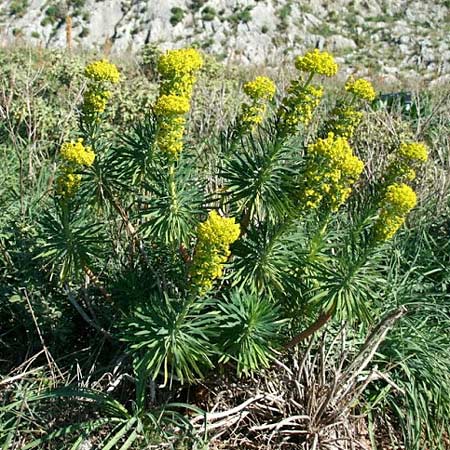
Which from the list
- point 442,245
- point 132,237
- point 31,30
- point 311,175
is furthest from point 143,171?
point 31,30

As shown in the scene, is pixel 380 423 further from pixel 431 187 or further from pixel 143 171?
pixel 431 187

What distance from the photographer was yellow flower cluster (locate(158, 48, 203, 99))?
7.57 feet

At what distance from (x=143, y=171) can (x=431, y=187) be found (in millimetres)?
3334

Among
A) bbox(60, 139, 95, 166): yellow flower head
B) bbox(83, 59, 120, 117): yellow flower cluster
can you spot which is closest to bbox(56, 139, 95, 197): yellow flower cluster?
bbox(60, 139, 95, 166): yellow flower head

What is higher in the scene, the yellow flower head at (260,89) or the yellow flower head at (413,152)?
the yellow flower head at (260,89)

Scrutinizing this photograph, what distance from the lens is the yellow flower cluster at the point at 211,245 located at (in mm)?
2082

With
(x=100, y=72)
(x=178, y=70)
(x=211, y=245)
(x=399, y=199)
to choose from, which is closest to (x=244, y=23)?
(x=100, y=72)

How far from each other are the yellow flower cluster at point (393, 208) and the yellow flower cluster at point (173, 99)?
2.70 ft

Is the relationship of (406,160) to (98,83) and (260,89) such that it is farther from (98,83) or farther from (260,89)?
(98,83)

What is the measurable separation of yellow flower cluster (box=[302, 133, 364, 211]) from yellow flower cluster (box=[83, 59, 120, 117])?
879 mm

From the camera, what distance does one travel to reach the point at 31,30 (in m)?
31.7

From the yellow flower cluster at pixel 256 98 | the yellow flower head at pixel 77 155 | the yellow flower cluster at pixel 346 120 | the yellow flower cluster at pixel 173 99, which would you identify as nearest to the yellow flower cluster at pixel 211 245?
the yellow flower cluster at pixel 173 99

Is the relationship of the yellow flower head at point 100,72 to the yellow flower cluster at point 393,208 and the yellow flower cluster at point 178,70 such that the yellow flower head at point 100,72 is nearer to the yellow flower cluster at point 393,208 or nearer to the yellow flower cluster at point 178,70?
the yellow flower cluster at point 178,70

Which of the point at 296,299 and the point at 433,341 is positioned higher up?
the point at 296,299
